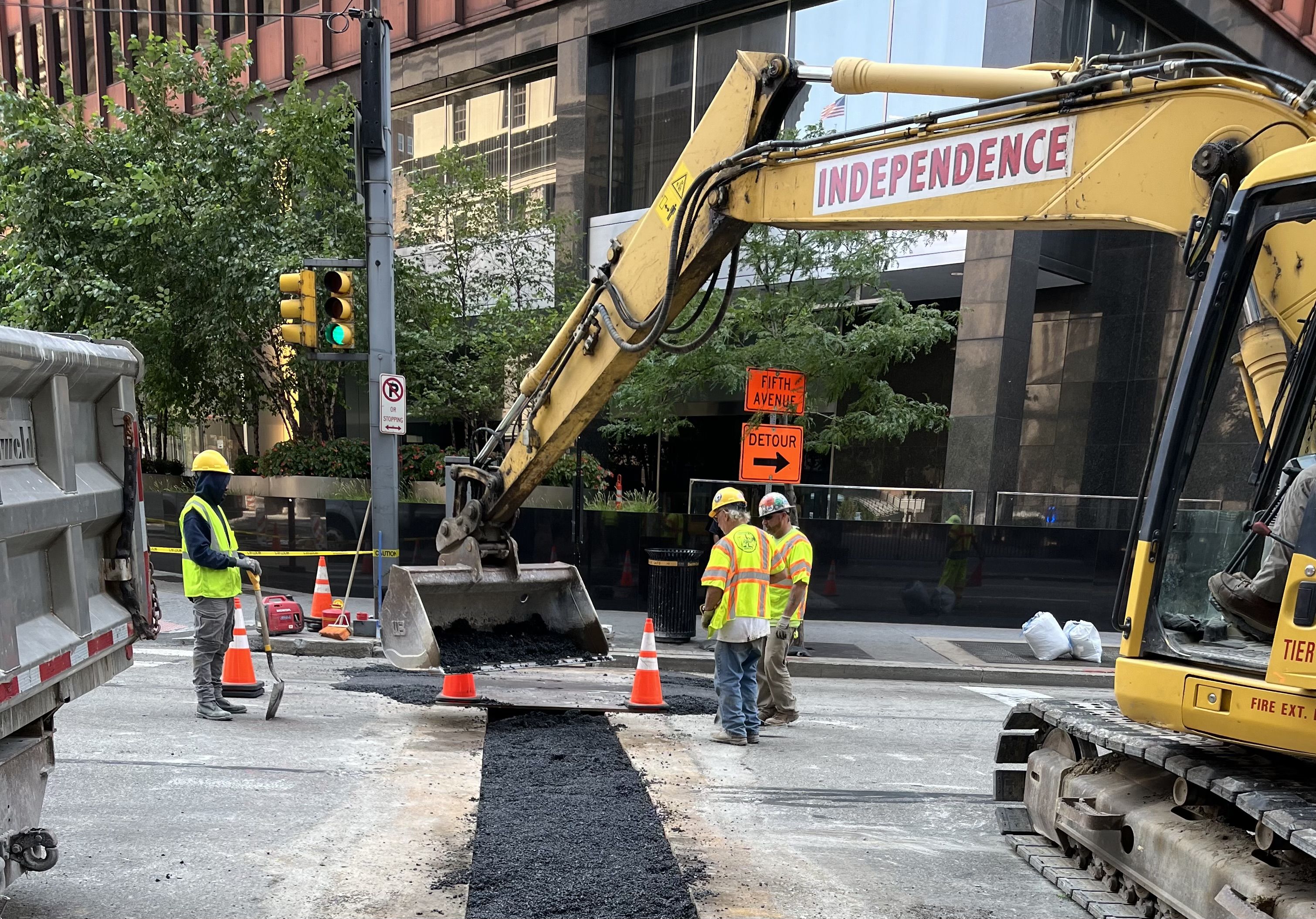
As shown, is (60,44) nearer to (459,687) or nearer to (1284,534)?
(459,687)

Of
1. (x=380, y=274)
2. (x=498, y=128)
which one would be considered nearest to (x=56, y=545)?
(x=380, y=274)

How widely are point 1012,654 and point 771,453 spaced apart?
4017mm

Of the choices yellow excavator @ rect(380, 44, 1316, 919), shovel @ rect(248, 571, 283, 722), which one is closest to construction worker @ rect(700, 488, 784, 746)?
yellow excavator @ rect(380, 44, 1316, 919)

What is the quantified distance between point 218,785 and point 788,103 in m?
5.68

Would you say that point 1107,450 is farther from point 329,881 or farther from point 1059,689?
point 329,881

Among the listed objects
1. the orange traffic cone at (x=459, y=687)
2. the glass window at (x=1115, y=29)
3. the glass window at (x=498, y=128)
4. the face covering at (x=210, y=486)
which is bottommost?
the orange traffic cone at (x=459, y=687)

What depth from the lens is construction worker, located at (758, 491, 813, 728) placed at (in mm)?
8000

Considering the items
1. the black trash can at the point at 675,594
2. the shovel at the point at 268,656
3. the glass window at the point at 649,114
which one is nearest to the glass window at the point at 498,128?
the glass window at the point at 649,114

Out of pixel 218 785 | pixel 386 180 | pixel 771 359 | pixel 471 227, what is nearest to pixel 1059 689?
pixel 771 359

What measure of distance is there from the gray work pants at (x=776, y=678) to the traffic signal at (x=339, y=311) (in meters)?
5.58

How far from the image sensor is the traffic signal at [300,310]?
34.7 ft

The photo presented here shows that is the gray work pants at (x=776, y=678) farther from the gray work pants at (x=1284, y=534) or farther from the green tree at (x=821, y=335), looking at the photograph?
the green tree at (x=821, y=335)

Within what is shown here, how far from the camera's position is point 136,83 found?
16875 millimetres

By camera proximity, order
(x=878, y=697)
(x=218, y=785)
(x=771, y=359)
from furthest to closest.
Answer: (x=771, y=359), (x=878, y=697), (x=218, y=785)
